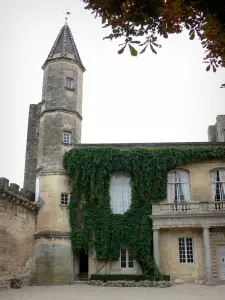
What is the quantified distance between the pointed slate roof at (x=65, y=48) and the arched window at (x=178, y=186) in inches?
435

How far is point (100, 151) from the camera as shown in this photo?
2373cm

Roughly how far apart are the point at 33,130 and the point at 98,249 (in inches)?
474

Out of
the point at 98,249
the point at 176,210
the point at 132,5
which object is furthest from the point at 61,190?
the point at 132,5

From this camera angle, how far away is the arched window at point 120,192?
23.6 metres

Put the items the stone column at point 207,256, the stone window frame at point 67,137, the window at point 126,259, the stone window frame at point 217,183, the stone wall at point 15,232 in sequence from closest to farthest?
1. the stone wall at point 15,232
2. the stone column at point 207,256
3. the window at point 126,259
4. the stone window frame at point 217,183
5. the stone window frame at point 67,137

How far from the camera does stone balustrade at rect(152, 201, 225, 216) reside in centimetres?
2189

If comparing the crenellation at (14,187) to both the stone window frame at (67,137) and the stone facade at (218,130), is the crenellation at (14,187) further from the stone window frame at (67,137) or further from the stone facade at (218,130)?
the stone facade at (218,130)

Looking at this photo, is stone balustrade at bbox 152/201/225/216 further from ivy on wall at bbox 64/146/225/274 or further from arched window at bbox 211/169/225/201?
arched window at bbox 211/169/225/201

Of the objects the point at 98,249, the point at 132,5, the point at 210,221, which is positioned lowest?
the point at 98,249

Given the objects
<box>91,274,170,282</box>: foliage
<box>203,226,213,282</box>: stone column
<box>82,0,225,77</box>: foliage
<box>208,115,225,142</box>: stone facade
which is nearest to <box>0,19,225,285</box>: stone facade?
<box>203,226,213,282</box>: stone column

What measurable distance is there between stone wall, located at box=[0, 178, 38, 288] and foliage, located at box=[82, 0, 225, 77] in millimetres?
14726

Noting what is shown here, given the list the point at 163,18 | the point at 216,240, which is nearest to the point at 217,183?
the point at 216,240

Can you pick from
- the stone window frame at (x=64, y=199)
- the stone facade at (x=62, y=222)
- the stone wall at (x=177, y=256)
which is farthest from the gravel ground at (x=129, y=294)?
the stone window frame at (x=64, y=199)

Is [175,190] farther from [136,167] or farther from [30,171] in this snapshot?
[30,171]
